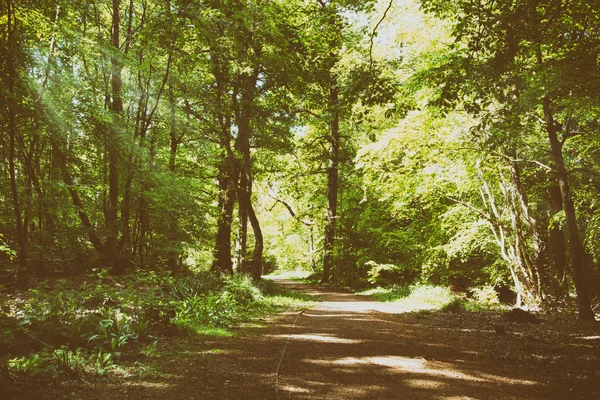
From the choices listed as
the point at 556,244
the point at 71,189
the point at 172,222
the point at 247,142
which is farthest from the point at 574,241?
the point at 71,189

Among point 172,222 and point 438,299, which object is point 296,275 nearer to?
point 172,222

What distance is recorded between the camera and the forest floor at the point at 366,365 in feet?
15.4

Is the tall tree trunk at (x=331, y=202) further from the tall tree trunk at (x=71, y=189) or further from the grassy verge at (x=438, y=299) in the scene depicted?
the tall tree trunk at (x=71, y=189)

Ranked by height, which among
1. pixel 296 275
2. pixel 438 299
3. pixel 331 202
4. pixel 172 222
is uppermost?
pixel 331 202

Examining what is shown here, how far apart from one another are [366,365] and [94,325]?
14.9 ft

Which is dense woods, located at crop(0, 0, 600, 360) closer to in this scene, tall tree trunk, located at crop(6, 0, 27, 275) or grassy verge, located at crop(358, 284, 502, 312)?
tall tree trunk, located at crop(6, 0, 27, 275)

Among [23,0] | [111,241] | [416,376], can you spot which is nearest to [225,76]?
[23,0]

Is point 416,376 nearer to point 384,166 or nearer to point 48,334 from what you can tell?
point 48,334

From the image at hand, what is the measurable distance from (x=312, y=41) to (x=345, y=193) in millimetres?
18253

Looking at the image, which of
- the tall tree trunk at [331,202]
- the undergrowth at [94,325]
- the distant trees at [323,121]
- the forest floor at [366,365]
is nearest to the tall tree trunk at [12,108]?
the distant trees at [323,121]

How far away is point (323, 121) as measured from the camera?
42.5 ft

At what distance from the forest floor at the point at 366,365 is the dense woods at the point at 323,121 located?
414 centimetres

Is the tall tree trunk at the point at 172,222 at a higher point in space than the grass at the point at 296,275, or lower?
higher

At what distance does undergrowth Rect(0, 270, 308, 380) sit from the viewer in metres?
5.22
